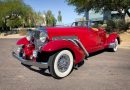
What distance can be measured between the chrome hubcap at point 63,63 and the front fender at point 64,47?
257mm

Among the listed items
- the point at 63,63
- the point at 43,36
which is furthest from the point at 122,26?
the point at 63,63

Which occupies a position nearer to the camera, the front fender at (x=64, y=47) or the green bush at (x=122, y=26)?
the front fender at (x=64, y=47)

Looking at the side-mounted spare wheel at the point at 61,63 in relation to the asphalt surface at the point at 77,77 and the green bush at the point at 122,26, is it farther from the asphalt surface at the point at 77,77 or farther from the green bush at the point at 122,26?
the green bush at the point at 122,26

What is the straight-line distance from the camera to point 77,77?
20.2 ft

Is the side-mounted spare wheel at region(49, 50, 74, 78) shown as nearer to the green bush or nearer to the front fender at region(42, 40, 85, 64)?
the front fender at region(42, 40, 85, 64)

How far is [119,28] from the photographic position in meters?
23.6

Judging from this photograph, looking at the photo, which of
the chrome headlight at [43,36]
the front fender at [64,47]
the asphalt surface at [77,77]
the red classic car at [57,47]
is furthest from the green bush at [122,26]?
the chrome headlight at [43,36]

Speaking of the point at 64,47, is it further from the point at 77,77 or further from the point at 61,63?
the point at 77,77

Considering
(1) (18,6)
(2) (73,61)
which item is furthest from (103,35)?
(1) (18,6)

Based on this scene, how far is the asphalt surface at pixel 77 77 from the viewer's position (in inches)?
212

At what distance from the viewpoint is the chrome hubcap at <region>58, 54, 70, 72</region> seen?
20.2ft

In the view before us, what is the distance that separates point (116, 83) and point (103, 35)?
3.73 metres

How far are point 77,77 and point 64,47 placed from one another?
89 centimetres

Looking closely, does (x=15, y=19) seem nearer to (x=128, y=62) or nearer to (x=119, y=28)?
(x=119, y=28)
